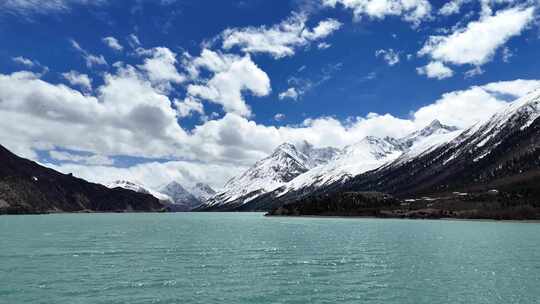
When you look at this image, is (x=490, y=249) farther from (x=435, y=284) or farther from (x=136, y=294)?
(x=136, y=294)

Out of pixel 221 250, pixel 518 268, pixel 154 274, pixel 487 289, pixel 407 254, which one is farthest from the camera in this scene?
pixel 221 250

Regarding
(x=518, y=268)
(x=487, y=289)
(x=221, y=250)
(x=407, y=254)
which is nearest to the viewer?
(x=487, y=289)

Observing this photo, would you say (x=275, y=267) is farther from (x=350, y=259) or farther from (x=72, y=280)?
(x=72, y=280)

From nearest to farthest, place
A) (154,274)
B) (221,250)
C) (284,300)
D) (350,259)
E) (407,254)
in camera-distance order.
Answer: (284,300)
(154,274)
(350,259)
(407,254)
(221,250)

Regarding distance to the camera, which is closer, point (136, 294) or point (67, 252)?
point (136, 294)

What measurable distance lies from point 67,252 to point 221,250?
105ft

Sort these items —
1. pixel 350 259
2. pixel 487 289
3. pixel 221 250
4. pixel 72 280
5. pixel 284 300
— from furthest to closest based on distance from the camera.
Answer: pixel 221 250
pixel 350 259
pixel 72 280
pixel 487 289
pixel 284 300

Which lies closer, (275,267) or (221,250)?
(275,267)

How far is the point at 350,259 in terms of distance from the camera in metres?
92.4

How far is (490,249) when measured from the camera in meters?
113

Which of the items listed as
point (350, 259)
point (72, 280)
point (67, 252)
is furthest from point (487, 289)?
point (67, 252)

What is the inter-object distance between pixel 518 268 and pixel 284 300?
45.4 metres

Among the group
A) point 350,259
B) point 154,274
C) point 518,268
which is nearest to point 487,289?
point 518,268

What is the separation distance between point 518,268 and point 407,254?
Answer: 24.4 meters
